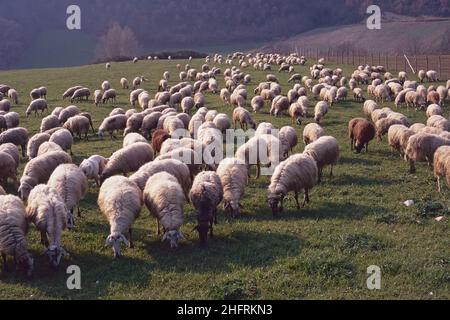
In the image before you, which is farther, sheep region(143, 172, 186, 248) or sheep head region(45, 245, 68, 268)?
sheep region(143, 172, 186, 248)

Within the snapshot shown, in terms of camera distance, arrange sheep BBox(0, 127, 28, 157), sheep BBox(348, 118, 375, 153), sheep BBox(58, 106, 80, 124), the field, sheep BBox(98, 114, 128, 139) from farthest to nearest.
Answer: sheep BBox(58, 106, 80, 124) → sheep BBox(98, 114, 128, 139) → sheep BBox(0, 127, 28, 157) → sheep BBox(348, 118, 375, 153) → the field

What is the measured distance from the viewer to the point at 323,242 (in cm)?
1011

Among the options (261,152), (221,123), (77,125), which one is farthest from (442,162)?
(77,125)

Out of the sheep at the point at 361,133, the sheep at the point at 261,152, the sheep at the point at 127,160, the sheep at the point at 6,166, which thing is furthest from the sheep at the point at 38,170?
the sheep at the point at 361,133

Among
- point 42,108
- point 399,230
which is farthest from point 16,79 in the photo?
point 399,230

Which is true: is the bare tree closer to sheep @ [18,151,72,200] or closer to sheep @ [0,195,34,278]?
sheep @ [18,151,72,200]

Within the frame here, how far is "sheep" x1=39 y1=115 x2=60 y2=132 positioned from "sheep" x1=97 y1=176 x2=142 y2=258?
11809mm

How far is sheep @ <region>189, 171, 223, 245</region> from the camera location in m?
10.2

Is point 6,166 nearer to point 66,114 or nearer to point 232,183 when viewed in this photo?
point 232,183

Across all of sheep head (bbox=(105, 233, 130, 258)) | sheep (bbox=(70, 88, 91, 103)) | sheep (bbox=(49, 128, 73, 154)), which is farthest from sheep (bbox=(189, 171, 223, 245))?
sheep (bbox=(70, 88, 91, 103))

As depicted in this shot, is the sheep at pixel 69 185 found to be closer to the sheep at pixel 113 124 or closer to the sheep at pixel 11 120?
the sheep at pixel 113 124

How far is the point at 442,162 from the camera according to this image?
13.2 metres

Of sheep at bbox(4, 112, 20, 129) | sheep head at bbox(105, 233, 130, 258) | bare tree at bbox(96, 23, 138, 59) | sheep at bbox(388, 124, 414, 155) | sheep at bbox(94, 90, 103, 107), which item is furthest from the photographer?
bare tree at bbox(96, 23, 138, 59)

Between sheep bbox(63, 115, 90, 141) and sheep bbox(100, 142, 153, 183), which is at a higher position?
sheep bbox(63, 115, 90, 141)
